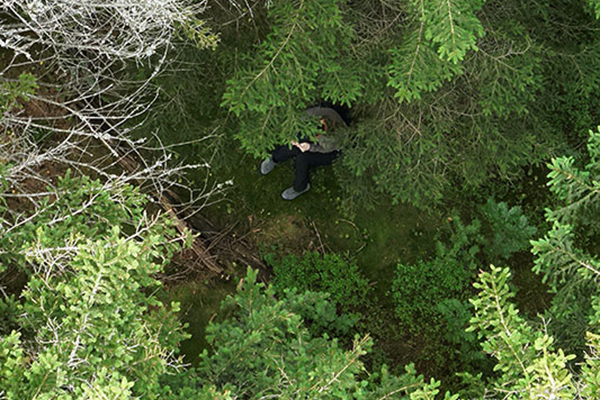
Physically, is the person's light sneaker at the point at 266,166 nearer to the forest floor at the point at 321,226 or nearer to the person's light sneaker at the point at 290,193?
the forest floor at the point at 321,226

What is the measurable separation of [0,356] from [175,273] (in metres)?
4.28

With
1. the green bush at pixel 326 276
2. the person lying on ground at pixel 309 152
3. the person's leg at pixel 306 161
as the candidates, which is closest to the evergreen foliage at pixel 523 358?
the person lying on ground at pixel 309 152

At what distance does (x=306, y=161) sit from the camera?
21.9 ft

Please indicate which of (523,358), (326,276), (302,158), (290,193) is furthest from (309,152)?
(523,358)

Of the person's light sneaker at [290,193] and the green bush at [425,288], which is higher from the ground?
the person's light sneaker at [290,193]

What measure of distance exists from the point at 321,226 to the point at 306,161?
57.5 inches

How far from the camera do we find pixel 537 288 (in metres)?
7.57

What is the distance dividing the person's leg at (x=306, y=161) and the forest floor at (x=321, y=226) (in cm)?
66

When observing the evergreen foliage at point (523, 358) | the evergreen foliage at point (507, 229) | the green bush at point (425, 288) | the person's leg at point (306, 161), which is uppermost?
the evergreen foliage at point (523, 358)

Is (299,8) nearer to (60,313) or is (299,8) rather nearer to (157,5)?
(157,5)

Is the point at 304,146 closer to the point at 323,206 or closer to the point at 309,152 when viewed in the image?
the point at 309,152

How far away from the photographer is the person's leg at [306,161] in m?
6.57

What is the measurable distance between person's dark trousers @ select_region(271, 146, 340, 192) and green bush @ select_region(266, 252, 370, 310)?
1290mm

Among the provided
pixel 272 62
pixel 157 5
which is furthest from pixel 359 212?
pixel 157 5
